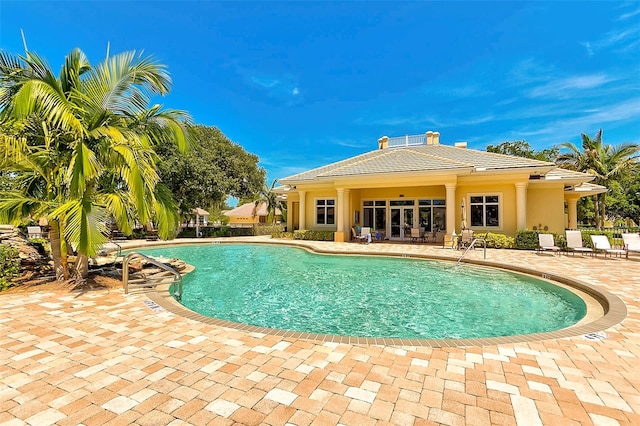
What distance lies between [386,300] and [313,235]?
1280cm

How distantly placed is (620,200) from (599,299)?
35133 millimetres

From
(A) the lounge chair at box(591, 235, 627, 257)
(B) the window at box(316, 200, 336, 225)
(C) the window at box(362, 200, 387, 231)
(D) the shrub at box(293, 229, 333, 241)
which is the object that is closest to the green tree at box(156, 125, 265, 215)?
(D) the shrub at box(293, 229, 333, 241)

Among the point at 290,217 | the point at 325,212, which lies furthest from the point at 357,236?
the point at 290,217

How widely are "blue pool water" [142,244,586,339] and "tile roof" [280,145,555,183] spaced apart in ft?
22.4

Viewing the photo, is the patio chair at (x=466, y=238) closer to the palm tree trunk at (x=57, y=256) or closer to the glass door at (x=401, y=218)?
the glass door at (x=401, y=218)

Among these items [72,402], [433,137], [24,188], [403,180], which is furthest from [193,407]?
[433,137]

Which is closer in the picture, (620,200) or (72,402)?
(72,402)

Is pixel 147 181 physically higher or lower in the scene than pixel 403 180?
lower

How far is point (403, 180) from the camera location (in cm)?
1659

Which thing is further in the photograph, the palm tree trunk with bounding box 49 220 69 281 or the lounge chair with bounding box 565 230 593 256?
the lounge chair with bounding box 565 230 593 256

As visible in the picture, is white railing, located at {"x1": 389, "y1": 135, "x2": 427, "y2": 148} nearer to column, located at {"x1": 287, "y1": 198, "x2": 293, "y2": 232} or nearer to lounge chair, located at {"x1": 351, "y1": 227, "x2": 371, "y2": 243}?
lounge chair, located at {"x1": 351, "y1": 227, "x2": 371, "y2": 243}

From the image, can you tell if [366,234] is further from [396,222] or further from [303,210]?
[303,210]

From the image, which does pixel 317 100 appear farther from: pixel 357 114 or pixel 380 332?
pixel 380 332

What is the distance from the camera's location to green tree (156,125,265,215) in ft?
72.6
